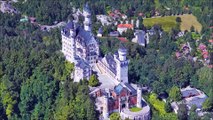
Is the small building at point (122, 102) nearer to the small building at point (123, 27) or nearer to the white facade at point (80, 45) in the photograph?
the white facade at point (80, 45)

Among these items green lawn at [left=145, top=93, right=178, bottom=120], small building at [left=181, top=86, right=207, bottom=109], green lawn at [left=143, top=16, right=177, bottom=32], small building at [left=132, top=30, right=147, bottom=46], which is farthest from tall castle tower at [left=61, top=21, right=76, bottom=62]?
green lawn at [left=143, top=16, right=177, bottom=32]

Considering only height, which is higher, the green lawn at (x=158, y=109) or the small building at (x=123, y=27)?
the small building at (x=123, y=27)

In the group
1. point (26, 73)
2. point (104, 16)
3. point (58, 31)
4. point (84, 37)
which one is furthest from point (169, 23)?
point (26, 73)

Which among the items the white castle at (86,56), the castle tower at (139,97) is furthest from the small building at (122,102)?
the white castle at (86,56)

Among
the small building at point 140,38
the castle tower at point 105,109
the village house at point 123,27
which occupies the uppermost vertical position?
the village house at point 123,27

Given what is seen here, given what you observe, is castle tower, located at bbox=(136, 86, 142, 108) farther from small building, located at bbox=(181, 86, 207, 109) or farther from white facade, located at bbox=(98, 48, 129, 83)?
small building, located at bbox=(181, 86, 207, 109)

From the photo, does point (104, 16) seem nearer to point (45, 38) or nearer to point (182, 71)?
point (45, 38)
